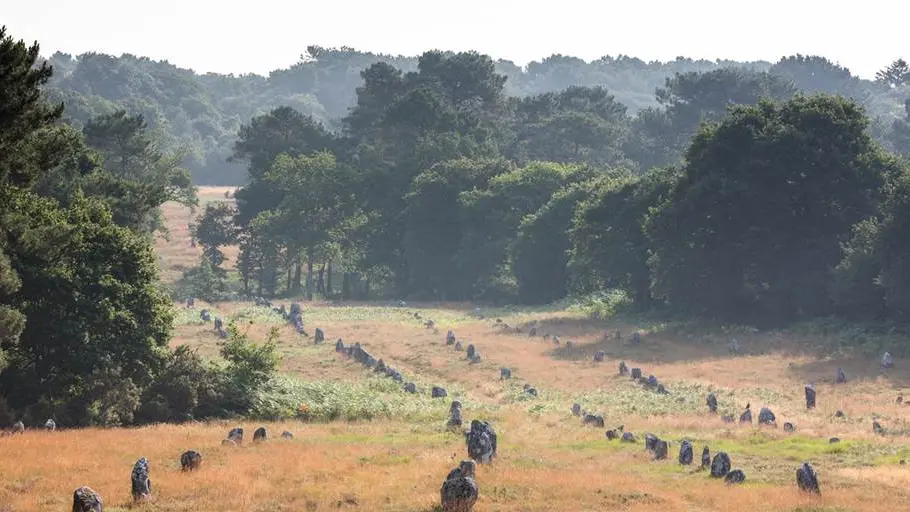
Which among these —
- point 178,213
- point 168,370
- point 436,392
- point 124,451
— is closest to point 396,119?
point 178,213

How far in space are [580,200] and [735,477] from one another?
A: 82.9 m

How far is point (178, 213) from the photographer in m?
192

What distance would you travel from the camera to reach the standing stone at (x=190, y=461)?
117 ft

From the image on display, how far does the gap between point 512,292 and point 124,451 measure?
87580mm

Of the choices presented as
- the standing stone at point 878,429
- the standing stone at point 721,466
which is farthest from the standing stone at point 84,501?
the standing stone at point 878,429

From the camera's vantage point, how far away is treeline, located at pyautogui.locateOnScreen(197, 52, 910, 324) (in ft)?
284

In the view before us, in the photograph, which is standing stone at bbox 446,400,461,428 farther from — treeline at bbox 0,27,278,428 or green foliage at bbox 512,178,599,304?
green foliage at bbox 512,178,599,304

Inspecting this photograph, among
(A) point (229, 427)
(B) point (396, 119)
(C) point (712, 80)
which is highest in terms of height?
(C) point (712, 80)

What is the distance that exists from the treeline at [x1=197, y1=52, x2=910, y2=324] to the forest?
8.6 inches

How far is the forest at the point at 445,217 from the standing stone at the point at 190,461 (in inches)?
372

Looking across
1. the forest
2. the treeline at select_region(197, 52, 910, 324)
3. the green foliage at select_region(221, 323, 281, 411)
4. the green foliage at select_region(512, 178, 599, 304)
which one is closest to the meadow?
the green foliage at select_region(221, 323, 281, 411)

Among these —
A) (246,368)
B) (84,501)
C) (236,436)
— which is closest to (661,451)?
(236,436)

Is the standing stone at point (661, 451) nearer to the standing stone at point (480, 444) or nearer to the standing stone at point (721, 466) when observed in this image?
the standing stone at point (721, 466)

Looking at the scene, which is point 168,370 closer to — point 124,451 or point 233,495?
point 124,451
